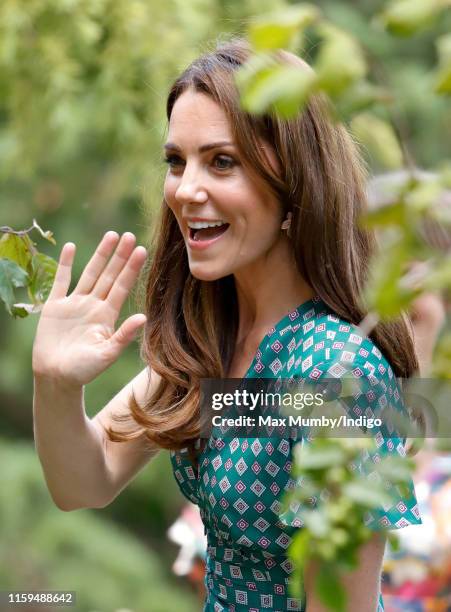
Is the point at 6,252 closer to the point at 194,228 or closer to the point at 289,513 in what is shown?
the point at 194,228

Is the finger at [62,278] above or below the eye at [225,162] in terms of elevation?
below

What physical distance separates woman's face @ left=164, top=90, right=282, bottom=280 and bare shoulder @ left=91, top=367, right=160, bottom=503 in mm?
304

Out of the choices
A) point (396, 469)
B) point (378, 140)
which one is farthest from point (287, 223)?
point (378, 140)

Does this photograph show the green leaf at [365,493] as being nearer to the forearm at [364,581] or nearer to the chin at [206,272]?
the forearm at [364,581]

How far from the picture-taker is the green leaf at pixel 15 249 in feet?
5.37

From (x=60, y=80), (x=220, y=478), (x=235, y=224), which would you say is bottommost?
(x=220, y=478)

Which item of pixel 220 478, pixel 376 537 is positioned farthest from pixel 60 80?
pixel 376 537

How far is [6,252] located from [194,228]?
31 cm

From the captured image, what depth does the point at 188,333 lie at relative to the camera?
1725mm

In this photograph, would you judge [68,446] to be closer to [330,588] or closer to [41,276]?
[41,276]

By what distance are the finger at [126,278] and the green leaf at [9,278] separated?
0.14 meters

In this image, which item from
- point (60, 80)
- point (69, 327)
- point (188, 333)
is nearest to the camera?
point (69, 327)

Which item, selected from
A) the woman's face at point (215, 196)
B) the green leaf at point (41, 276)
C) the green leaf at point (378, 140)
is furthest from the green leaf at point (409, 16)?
the green leaf at point (378, 140)

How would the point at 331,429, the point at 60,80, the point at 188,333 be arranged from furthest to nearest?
the point at 60,80 → the point at 188,333 → the point at 331,429
